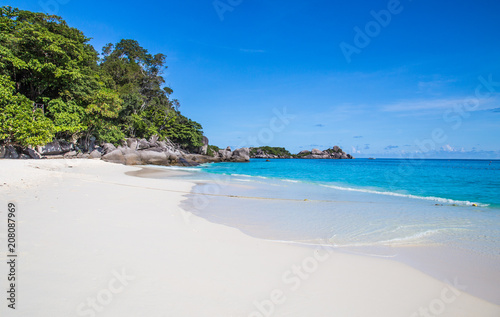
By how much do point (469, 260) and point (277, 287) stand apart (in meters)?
3.70

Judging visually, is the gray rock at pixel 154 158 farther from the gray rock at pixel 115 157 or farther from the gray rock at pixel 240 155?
the gray rock at pixel 240 155

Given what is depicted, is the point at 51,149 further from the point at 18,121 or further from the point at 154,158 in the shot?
the point at 154,158

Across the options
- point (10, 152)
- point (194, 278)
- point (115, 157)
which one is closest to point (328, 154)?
point (115, 157)

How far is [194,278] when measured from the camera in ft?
9.21

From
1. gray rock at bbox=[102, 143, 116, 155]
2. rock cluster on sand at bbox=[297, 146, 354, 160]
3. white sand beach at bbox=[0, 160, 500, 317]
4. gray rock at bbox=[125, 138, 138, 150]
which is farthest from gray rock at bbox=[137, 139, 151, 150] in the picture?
rock cluster on sand at bbox=[297, 146, 354, 160]

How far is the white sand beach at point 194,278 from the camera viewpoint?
229cm

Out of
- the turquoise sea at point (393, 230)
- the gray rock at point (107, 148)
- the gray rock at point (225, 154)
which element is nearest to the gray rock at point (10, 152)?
the gray rock at point (107, 148)

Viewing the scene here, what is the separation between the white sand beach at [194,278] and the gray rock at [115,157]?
84.8 ft

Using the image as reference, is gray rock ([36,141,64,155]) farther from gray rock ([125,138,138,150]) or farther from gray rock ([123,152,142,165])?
gray rock ([125,138,138,150])

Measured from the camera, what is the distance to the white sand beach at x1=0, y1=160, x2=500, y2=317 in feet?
7.50

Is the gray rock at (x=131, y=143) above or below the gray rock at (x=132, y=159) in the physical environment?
above

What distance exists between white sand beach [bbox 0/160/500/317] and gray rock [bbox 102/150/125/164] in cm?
2586

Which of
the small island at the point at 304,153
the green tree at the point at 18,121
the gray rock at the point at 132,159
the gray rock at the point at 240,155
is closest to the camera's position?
the green tree at the point at 18,121

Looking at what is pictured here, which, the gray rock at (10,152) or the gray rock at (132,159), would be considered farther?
the gray rock at (132,159)
